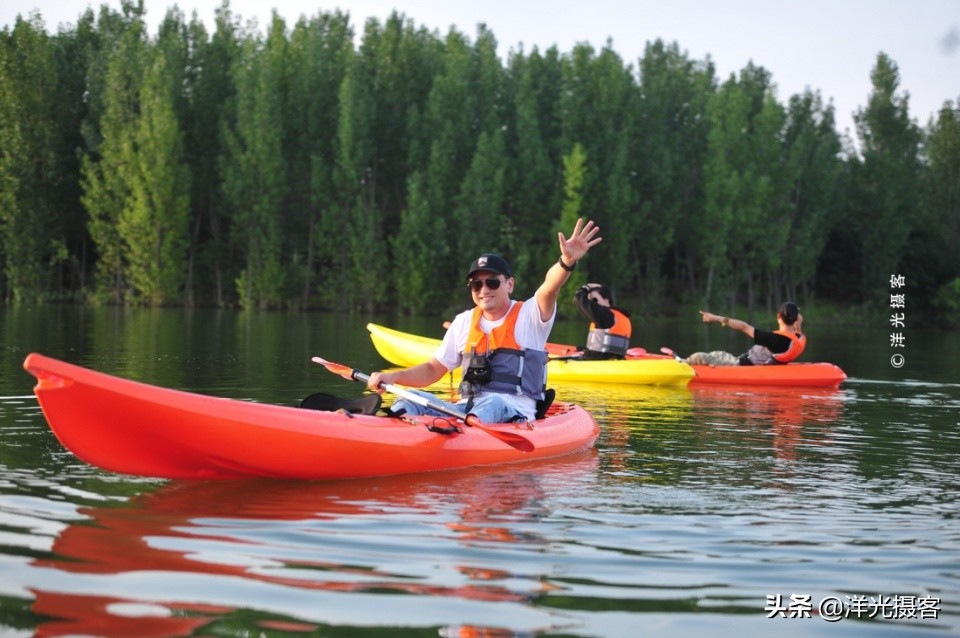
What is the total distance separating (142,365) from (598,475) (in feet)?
29.4

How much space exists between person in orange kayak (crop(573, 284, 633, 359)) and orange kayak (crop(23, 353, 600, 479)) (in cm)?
684

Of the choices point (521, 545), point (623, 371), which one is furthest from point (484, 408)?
point (623, 371)

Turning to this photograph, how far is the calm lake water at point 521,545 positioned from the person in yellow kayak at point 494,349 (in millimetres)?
515

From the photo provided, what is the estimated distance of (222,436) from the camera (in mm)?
6066

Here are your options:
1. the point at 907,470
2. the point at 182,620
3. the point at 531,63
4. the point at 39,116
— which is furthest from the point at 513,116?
the point at 182,620

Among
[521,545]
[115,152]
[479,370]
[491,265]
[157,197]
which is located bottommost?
[521,545]

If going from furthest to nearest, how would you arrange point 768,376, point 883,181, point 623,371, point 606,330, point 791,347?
point 883,181 < point 791,347 < point 768,376 < point 606,330 < point 623,371

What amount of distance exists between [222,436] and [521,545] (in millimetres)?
1847

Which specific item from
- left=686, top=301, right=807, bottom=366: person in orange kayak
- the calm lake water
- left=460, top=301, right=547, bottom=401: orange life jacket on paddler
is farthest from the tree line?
left=460, top=301, right=547, bottom=401: orange life jacket on paddler

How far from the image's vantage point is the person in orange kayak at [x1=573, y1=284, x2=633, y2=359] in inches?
558

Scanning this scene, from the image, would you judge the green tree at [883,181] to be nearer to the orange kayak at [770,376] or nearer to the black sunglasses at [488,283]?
the orange kayak at [770,376]

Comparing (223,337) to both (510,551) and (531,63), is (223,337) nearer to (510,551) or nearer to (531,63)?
(510,551)

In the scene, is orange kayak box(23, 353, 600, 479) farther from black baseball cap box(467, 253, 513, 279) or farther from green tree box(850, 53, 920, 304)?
green tree box(850, 53, 920, 304)

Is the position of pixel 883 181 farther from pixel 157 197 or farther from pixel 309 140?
pixel 157 197
